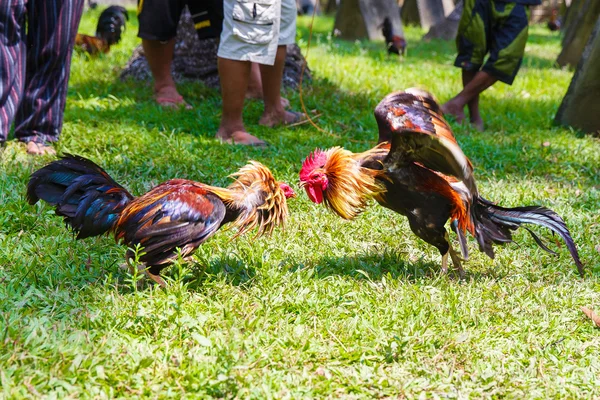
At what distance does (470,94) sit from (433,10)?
12.2 metres

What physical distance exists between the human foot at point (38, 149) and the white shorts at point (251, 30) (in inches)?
60.8

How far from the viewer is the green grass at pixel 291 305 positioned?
2.73 metres

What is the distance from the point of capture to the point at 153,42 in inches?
254

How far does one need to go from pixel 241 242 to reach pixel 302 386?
1531mm

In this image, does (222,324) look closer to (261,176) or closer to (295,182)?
(261,176)

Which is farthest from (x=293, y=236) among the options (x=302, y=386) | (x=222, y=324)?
(x=302, y=386)

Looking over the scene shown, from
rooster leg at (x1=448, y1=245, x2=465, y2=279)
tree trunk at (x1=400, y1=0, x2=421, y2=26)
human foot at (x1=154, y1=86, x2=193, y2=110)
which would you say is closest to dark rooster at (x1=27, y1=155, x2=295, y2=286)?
rooster leg at (x1=448, y1=245, x2=465, y2=279)

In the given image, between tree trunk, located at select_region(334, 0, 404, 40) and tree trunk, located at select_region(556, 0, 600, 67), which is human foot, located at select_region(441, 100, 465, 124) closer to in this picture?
tree trunk, located at select_region(556, 0, 600, 67)

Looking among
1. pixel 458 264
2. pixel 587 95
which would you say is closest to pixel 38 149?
pixel 458 264

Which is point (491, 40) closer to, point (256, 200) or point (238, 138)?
point (238, 138)

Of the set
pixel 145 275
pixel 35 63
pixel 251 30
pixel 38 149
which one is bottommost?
pixel 145 275

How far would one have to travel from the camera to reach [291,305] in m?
3.35

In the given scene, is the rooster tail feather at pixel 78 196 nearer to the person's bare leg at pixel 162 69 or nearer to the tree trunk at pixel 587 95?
the person's bare leg at pixel 162 69

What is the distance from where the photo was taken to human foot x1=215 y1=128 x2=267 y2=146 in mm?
5824
